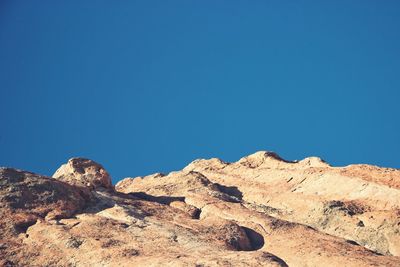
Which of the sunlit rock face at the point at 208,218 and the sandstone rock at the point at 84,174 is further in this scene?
the sandstone rock at the point at 84,174

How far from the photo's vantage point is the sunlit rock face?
106ft

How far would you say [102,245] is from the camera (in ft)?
108

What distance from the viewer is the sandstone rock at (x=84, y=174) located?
4588 cm

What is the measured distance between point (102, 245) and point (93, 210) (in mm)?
7172

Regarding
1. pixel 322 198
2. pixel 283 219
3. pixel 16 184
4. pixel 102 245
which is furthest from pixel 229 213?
pixel 16 184

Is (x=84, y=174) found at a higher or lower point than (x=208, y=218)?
higher

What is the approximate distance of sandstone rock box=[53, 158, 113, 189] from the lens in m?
45.9

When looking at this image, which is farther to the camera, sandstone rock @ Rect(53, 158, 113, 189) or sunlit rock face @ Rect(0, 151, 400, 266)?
sandstone rock @ Rect(53, 158, 113, 189)

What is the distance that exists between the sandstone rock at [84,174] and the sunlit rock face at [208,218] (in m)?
0.08

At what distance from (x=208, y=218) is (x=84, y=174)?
1255cm

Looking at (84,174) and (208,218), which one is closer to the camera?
(208,218)

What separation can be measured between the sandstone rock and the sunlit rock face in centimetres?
8

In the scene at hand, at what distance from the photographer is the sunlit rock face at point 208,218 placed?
32219 millimetres

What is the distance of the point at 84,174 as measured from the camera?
47.1 metres
